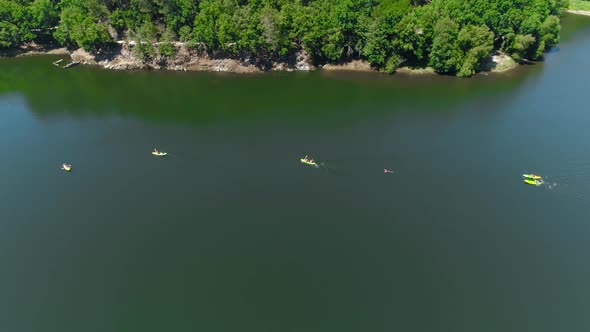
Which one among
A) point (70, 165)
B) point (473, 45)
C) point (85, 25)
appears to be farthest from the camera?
point (85, 25)

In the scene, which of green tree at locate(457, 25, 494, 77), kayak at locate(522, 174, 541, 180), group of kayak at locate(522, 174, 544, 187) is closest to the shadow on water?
green tree at locate(457, 25, 494, 77)

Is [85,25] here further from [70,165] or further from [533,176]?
[533,176]

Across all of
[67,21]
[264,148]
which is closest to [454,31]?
[264,148]

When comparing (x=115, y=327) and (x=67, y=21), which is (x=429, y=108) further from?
(x=67, y=21)

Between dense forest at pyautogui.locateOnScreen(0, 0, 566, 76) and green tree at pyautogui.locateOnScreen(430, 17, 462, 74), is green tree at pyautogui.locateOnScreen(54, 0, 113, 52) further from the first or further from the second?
green tree at pyautogui.locateOnScreen(430, 17, 462, 74)

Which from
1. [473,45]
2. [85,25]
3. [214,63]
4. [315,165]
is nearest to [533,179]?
[315,165]

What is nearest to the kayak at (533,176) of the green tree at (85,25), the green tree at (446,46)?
the green tree at (446,46)
